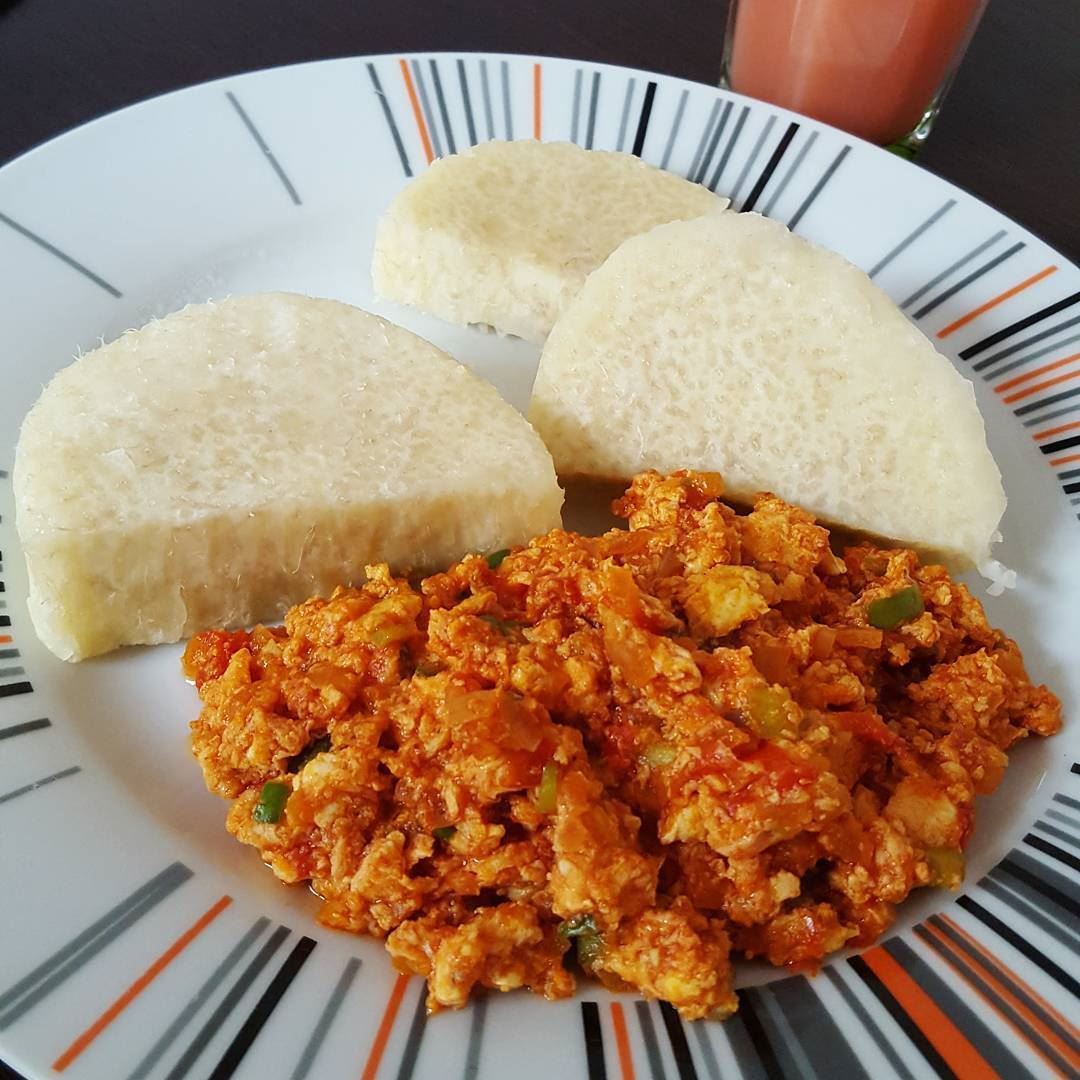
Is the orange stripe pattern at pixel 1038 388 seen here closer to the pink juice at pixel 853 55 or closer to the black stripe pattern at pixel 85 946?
the pink juice at pixel 853 55

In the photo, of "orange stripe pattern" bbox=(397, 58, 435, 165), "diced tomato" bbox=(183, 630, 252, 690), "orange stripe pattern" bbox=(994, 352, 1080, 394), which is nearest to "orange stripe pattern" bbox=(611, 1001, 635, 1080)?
"diced tomato" bbox=(183, 630, 252, 690)

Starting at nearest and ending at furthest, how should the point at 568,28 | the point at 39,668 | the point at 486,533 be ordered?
the point at 39,668 < the point at 486,533 < the point at 568,28

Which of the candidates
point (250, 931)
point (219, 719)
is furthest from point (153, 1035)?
point (219, 719)

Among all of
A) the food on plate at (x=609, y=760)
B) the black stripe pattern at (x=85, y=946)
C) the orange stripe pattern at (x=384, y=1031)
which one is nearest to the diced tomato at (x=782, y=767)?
the food on plate at (x=609, y=760)

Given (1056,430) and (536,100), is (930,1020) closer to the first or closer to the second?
(1056,430)

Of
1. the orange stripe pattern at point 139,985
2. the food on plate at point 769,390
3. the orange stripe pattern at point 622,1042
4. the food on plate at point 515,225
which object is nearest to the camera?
the orange stripe pattern at point 139,985

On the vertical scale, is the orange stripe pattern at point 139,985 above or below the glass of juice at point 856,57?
below

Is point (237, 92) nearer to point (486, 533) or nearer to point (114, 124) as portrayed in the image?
point (114, 124)

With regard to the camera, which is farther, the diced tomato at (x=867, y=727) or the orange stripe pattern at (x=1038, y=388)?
the orange stripe pattern at (x=1038, y=388)
